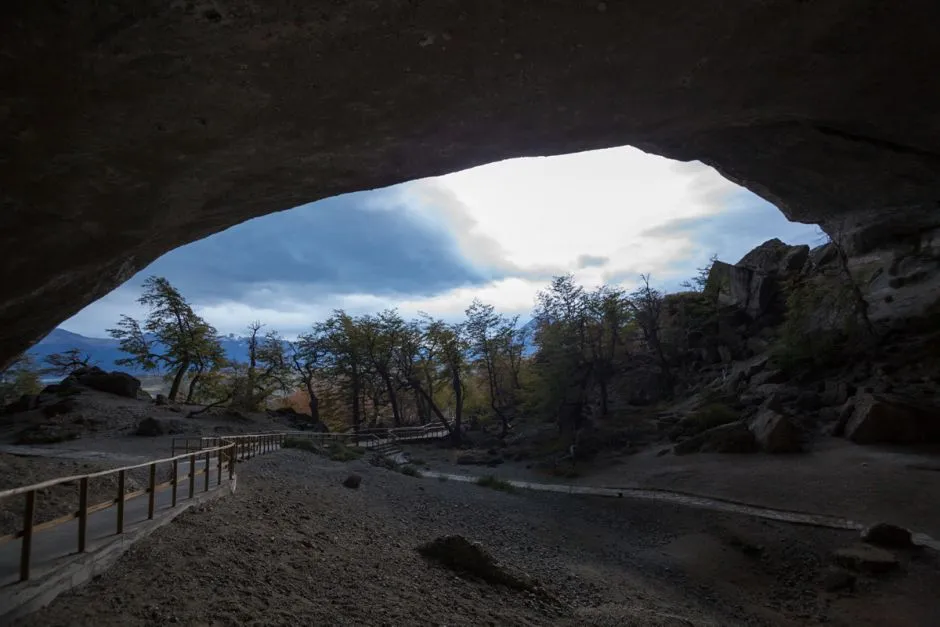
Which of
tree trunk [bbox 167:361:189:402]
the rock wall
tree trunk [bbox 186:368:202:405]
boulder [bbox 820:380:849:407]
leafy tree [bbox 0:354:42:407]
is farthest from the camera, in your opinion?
tree trunk [bbox 186:368:202:405]

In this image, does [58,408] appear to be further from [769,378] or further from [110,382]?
[769,378]

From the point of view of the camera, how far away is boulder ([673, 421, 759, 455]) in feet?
64.5

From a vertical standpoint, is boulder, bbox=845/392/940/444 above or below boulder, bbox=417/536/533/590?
above

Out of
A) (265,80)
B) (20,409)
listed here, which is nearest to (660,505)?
(265,80)

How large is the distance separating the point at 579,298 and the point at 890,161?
1263 inches

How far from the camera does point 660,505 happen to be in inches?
648

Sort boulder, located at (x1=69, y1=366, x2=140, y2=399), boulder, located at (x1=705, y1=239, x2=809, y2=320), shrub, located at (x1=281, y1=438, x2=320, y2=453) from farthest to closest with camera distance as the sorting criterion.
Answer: boulder, located at (x1=705, y1=239, x2=809, y2=320) < boulder, located at (x1=69, y1=366, x2=140, y2=399) < shrub, located at (x1=281, y1=438, x2=320, y2=453)

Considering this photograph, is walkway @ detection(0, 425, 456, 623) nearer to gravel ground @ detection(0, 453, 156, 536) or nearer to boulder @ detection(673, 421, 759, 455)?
gravel ground @ detection(0, 453, 156, 536)

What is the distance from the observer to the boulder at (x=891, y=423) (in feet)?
53.9

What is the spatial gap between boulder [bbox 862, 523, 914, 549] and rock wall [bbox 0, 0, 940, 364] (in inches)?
398

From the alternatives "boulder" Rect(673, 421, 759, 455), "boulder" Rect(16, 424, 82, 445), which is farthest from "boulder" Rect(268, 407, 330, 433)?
"boulder" Rect(673, 421, 759, 455)

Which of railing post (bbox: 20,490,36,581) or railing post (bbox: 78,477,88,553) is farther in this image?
railing post (bbox: 78,477,88,553)

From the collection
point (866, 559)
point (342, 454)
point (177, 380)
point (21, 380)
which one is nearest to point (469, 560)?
point (866, 559)

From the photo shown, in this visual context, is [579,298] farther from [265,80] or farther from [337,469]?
[265,80]
